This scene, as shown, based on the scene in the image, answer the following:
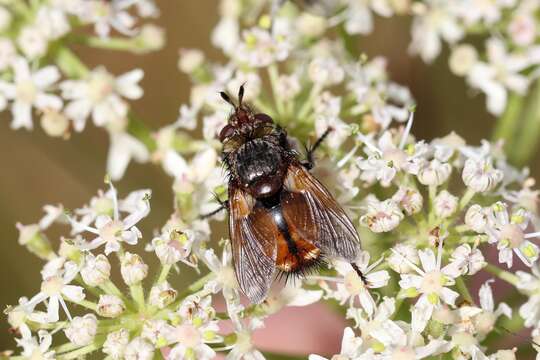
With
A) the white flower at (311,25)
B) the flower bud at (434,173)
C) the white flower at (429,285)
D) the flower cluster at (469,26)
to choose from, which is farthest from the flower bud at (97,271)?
the white flower at (311,25)

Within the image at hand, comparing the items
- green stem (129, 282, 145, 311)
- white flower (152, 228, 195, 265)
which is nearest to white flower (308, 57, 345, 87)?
white flower (152, 228, 195, 265)

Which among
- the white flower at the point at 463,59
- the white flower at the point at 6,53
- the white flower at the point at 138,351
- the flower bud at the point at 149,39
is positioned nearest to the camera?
the white flower at the point at 138,351

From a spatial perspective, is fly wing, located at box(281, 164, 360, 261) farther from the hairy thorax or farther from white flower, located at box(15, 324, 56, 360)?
white flower, located at box(15, 324, 56, 360)

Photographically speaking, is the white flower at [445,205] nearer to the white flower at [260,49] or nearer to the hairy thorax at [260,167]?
the hairy thorax at [260,167]

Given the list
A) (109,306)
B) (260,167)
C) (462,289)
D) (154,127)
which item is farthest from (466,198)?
(154,127)

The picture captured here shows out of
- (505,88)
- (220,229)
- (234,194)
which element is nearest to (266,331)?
(220,229)

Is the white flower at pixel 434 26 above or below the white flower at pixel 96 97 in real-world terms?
above
